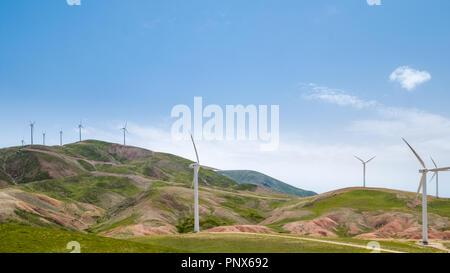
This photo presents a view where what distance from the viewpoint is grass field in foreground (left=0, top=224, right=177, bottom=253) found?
4784 centimetres

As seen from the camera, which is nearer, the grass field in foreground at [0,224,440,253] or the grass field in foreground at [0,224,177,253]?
the grass field in foreground at [0,224,177,253]

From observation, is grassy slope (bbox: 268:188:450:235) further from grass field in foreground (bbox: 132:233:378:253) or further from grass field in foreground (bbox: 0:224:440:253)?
grass field in foreground (bbox: 0:224:440:253)

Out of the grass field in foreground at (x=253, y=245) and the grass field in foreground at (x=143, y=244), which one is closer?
the grass field in foreground at (x=143, y=244)

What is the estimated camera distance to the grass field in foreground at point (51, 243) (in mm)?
47844

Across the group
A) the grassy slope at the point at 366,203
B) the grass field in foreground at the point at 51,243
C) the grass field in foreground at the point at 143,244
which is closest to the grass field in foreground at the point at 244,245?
the grass field in foreground at the point at 143,244

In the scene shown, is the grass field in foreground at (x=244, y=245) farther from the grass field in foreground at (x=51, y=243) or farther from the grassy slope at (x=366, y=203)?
the grassy slope at (x=366, y=203)

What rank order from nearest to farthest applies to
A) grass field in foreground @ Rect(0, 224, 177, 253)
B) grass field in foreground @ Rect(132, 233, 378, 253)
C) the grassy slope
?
grass field in foreground @ Rect(0, 224, 177, 253) < grass field in foreground @ Rect(132, 233, 378, 253) < the grassy slope

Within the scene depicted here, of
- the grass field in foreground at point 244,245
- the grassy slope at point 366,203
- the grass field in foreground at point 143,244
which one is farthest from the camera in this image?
the grassy slope at point 366,203

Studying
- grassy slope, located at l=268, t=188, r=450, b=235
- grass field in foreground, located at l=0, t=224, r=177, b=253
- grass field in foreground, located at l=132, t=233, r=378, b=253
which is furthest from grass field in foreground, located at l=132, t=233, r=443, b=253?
grassy slope, located at l=268, t=188, r=450, b=235

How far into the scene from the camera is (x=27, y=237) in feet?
172

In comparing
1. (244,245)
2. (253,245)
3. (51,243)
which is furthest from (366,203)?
(51,243)

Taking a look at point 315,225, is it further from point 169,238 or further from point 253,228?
point 169,238
